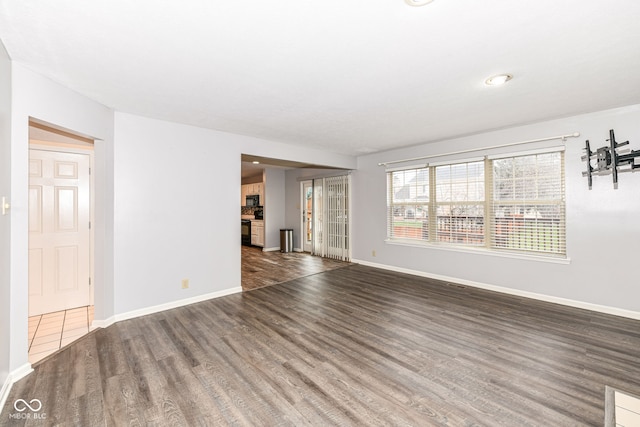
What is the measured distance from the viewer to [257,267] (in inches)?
240

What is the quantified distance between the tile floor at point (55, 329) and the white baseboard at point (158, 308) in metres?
0.15

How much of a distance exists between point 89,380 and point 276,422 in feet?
5.09

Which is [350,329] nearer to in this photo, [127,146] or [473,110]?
[473,110]

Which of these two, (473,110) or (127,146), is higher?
(473,110)

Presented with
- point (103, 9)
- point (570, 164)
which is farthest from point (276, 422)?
point (570, 164)

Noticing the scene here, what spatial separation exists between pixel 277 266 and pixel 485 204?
13.8 ft

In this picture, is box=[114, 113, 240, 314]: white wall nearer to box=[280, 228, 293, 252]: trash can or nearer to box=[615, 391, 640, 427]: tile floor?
box=[280, 228, 293, 252]: trash can

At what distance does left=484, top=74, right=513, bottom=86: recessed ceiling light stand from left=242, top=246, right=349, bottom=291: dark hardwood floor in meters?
4.09

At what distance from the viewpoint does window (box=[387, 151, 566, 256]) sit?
3.88m

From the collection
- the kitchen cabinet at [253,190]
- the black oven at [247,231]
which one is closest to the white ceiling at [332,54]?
the kitchen cabinet at [253,190]

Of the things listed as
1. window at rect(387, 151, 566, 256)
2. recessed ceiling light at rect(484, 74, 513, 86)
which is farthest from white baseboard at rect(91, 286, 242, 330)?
recessed ceiling light at rect(484, 74, 513, 86)

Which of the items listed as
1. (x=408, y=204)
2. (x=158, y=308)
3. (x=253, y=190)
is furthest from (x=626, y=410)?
(x=253, y=190)

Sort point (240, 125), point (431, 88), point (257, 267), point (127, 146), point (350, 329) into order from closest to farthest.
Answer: point (431, 88) < point (350, 329) < point (127, 146) < point (240, 125) < point (257, 267)

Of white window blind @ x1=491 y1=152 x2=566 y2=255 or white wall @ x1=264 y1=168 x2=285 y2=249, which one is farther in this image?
white wall @ x1=264 y1=168 x2=285 y2=249
